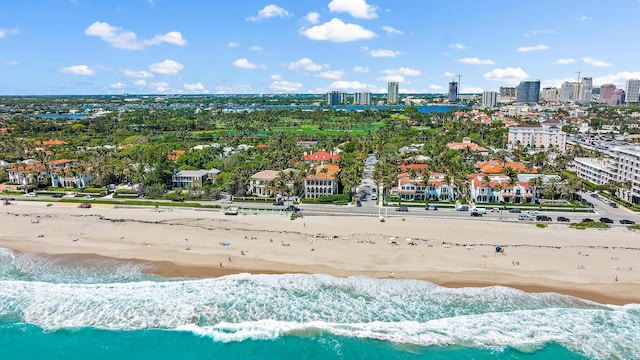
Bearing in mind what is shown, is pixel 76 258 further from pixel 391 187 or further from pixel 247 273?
pixel 391 187

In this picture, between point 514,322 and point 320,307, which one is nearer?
point 514,322

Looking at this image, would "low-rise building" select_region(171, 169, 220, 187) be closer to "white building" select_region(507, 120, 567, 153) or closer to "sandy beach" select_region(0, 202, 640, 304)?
"sandy beach" select_region(0, 202, 640, 304)

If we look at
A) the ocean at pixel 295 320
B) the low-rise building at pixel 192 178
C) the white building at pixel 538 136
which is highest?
the white building at pixel 538 136

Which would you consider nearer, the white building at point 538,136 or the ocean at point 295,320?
the ocean at point 295,320

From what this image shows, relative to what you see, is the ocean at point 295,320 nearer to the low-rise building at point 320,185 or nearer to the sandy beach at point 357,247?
the sandy beach at point 357,247

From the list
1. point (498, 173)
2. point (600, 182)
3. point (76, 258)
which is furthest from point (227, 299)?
point (600, 182)

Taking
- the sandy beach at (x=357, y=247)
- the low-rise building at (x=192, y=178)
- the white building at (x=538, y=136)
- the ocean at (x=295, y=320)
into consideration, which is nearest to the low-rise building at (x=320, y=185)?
the sandy beach at (x=357, y=247)
